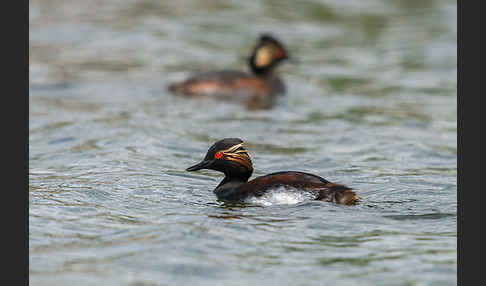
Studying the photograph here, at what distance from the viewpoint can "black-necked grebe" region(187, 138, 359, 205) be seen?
364 inches

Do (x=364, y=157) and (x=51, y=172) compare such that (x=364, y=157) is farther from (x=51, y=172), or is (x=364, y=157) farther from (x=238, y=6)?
(x=238, y=6)

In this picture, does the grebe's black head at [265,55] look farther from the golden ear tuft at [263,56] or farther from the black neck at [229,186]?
the black neck at [229,186]

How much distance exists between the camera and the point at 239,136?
47.5 ft

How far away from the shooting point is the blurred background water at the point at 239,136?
7.62 meters

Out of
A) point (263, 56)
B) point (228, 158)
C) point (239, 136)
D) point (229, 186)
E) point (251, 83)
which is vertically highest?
point (263, 56)

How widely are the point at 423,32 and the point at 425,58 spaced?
246 centimetres

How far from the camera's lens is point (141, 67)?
20.4m

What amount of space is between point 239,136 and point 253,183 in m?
4.97

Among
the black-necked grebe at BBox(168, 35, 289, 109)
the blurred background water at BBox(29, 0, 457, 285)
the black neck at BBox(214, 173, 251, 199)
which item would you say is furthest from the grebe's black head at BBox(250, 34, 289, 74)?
the black neck at BBox(214, 173, 251, 199)

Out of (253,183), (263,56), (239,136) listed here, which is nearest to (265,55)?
(263,56)

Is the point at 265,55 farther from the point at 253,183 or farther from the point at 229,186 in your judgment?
the point at 253,183

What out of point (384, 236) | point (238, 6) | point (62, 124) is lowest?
point (384, 236)

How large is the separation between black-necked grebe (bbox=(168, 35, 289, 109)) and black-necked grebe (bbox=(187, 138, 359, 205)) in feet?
22.4

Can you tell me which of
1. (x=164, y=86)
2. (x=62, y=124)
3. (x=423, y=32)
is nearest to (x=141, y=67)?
(x=164, y=86)
